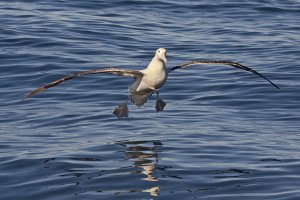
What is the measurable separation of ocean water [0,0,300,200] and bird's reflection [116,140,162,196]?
2 cm

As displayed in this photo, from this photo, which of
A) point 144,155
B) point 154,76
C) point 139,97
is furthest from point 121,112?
point 154,76

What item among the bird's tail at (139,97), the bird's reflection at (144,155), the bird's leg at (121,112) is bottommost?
the bird's reflection at (144,155)

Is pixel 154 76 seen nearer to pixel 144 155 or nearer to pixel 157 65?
pixel 157 65

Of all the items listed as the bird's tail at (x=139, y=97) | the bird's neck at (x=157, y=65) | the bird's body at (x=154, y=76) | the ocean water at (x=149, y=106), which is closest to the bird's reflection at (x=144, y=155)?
the ocean water at (x=149, y=106)

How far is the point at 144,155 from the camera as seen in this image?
16203mm

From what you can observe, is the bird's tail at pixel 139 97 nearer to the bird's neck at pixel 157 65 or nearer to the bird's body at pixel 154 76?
the bird's body at pixel 154 76

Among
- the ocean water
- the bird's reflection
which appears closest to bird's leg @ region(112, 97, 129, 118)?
the ocean water

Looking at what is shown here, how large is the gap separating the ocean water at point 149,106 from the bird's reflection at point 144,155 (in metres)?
0.02

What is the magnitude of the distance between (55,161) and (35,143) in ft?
4.16

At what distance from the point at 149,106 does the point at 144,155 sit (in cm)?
367

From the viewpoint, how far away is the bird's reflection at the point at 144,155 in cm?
1517

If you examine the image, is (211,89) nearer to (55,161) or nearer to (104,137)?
(104,137)

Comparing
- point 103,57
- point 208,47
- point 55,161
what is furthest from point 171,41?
point 55,161

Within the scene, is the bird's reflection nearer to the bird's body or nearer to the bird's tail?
the bird's tail
